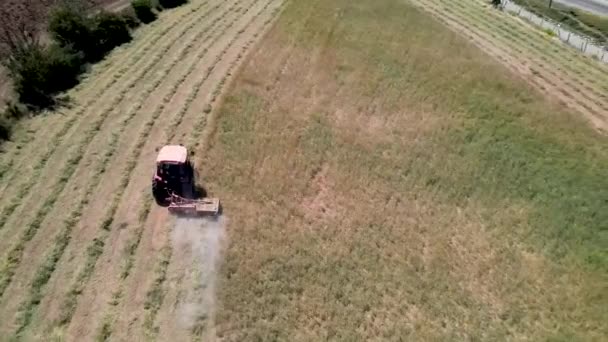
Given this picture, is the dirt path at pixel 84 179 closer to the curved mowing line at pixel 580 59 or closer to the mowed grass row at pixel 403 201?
the mowed grass row at pixel 403 201

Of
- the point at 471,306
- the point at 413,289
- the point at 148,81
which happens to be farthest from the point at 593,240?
the point at 148,81

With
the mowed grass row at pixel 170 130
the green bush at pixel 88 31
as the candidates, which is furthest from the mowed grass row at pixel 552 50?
the green bush at pixel 88 31

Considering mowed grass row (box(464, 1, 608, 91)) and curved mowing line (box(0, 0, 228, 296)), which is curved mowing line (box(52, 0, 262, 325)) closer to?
curved mowing line (box(0, 0, 228, 296))

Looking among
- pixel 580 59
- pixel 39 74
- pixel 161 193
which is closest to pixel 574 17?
pixel 580 59

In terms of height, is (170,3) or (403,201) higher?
(170,3)

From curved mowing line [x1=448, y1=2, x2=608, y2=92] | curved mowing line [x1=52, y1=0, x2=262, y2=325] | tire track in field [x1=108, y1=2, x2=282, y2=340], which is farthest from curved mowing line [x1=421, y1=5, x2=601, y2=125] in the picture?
tire track in field [x1=108, y1=2, x2=282, y2=340]

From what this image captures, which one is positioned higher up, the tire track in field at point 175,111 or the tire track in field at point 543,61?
the tire track in field at point 175,111

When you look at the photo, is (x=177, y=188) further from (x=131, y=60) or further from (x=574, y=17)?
(x=574, y=17)

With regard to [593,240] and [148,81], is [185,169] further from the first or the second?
[593,240]
